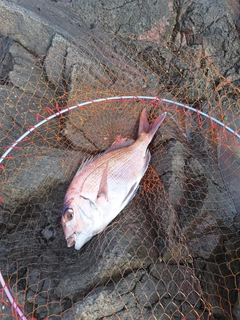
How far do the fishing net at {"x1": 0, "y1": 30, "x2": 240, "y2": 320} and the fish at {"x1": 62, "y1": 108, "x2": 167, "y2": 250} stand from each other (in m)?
0.19

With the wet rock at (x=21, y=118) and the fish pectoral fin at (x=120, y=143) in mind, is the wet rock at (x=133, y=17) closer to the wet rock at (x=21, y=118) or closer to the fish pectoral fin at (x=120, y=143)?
the wet rock at (x=21, y=118)

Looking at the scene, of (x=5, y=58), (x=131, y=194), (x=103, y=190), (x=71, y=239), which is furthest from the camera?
(x=5, y=58)

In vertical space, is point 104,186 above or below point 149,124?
below

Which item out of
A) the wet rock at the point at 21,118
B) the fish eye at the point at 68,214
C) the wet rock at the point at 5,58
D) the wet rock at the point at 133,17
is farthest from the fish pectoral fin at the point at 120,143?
the wet rock at the point at 133,17

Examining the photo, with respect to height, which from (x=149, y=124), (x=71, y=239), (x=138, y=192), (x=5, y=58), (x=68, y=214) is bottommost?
(x=71, y=239)

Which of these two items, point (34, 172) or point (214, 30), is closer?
point (34, 172)

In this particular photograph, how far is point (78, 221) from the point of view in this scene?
3.75 meters

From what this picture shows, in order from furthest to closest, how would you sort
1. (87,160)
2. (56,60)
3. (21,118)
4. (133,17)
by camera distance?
(133,17), (56,60), (21,118), (87,160)

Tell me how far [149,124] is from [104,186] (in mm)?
1257

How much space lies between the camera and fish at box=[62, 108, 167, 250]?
3.76m

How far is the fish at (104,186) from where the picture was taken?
3.76 m

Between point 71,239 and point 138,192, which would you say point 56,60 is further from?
point 71,239

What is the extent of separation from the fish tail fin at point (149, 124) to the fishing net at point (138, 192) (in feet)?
0.45

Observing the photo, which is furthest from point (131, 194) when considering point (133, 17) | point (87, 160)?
point (133, 17)
